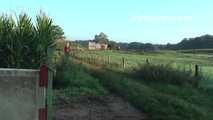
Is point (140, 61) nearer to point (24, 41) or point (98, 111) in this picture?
point (24, 41)

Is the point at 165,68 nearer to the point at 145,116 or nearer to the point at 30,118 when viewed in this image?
the point at 145,116

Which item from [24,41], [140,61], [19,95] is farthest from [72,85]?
[140,61]

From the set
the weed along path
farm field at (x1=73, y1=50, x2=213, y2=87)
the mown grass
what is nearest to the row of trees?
the mown grass

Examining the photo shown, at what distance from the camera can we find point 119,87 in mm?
15812

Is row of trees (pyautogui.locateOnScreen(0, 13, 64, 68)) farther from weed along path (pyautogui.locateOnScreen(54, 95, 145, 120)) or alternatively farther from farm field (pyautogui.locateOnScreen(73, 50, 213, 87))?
farm field (pyautogui.locateOnScreen(73, 50, 213, 87))

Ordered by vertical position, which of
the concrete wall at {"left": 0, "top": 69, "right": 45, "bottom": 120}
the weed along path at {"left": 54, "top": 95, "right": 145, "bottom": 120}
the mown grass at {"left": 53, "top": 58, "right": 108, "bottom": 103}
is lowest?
the weed along path at {"left": 54, "top": 95, "right": 145, "bottom": 120}

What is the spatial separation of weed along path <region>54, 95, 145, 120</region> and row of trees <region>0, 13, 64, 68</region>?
244 cm

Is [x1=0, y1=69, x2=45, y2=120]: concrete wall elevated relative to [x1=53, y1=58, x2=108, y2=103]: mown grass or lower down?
elevated

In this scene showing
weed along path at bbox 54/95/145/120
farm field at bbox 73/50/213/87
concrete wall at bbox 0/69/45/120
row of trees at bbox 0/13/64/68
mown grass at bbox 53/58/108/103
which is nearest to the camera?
concrete wall at bbox 0/69/45/120

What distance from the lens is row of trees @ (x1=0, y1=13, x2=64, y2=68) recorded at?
1491 centimetres

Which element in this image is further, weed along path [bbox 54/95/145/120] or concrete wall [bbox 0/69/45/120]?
weed along path [bbox 54/95/145/120]

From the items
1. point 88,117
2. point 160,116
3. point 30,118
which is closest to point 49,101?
point 30,118

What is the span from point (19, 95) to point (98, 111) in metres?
5.06

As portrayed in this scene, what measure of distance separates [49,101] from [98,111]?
16.5 feet
